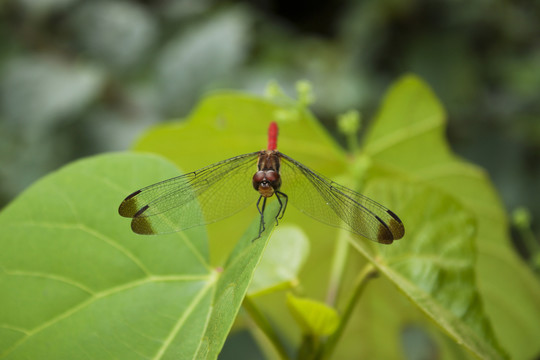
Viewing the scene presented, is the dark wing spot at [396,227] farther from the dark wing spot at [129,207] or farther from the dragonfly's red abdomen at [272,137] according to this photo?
the dark wing spot at [129,207]

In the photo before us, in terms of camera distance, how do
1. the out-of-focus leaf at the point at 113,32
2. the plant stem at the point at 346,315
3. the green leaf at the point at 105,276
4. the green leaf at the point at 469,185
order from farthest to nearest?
the out-of-focus leaf at the point at 113,32 → the green leaf at the point at 469,185 → the plant stem at the point at 346,315 → the green leaf at the point at 105,276

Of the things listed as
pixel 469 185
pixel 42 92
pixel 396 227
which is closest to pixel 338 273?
pixel 396 227

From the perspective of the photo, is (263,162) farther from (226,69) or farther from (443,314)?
(226,69)

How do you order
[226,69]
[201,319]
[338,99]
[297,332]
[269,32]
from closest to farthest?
[201,319], [297,332], [226,69], [338,99], [269,32]

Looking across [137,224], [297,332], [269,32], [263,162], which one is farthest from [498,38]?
[137,224]

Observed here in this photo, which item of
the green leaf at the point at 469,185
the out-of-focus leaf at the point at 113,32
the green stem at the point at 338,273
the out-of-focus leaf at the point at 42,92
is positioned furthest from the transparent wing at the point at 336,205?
the out-of-focus leaf at the point at 113,32

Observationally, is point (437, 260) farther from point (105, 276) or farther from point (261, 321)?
point (105, 276)

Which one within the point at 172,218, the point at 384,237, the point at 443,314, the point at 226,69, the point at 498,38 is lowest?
the point at 443,314
